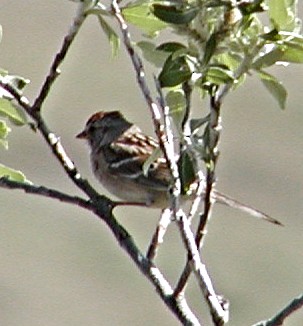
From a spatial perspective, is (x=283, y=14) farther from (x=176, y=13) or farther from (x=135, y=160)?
(x=135, y=160)

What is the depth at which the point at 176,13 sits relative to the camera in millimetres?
1417

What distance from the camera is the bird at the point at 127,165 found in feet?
10.1

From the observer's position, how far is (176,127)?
1.56 metres

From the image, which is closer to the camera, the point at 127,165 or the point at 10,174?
the point at 10,174

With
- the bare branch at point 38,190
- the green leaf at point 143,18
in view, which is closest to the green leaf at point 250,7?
the green leaf at point 143,18

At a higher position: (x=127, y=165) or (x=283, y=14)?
(x=283, y=14)

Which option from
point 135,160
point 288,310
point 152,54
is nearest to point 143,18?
point 152,54

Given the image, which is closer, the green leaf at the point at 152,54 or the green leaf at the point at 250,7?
the green leaf at the point at 250,7

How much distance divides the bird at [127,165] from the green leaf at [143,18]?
4.02 ft

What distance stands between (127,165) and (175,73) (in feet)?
6.39

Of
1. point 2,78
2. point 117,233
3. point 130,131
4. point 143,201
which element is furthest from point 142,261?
point 130,131

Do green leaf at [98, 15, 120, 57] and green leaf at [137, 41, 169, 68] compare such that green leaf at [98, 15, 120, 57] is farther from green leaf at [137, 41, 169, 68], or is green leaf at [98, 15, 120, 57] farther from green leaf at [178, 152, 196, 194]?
green leaf at [178, 152, 196, 194]

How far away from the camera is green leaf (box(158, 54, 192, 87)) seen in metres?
1.49

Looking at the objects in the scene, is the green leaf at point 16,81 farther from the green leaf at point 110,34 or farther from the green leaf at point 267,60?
the green leaf at point 267,60
